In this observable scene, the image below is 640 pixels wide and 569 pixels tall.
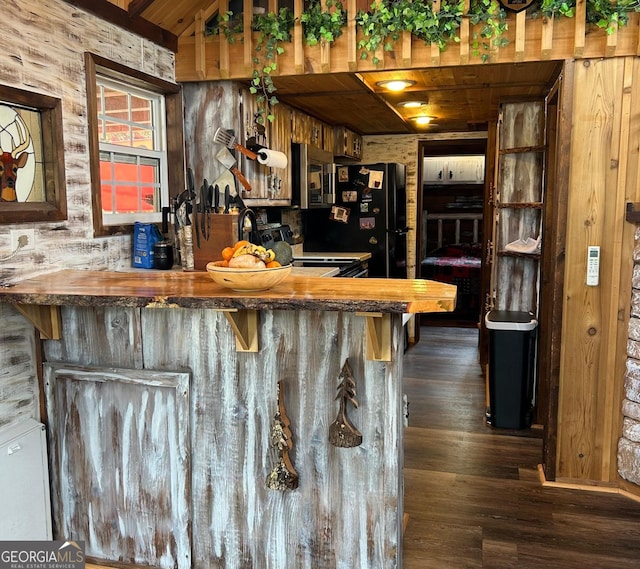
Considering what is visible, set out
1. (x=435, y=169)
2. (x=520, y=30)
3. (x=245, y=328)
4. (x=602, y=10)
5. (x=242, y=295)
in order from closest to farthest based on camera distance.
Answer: (x=242, y=295) < (x=245, y=328) < (x=602, y=10) < (x=520, y=30) < (x=435, y=169)

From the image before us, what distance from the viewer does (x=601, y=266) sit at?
124 inches

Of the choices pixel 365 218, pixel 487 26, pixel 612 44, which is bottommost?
pixel 365 218

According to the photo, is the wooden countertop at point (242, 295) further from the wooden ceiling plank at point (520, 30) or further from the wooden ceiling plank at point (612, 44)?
the wooden ceiling plank at point (612, 44)

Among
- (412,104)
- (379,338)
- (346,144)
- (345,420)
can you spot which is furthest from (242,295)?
(346,144)

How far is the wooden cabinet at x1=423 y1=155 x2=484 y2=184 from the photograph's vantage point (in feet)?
29.9

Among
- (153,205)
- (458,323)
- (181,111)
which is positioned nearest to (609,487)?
(153,205)

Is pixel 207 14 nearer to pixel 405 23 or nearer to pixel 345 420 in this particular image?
pixel 405 23

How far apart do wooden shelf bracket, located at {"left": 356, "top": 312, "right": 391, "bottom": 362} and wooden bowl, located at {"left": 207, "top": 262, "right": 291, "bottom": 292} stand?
1.16 feet

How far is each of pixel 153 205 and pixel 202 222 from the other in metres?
0.88

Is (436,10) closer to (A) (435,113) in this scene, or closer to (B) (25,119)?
(B) (25,119)

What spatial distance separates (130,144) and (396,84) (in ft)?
5.79

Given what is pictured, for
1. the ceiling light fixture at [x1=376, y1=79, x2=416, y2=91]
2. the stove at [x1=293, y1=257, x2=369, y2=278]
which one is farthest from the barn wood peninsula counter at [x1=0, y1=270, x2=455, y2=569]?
the stove at [x1=293, y1=257, x2=369, y2=278]

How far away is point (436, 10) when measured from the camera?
3055mm

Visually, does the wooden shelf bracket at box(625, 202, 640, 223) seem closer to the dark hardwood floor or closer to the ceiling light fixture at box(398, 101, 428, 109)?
the dark hardwood floor
